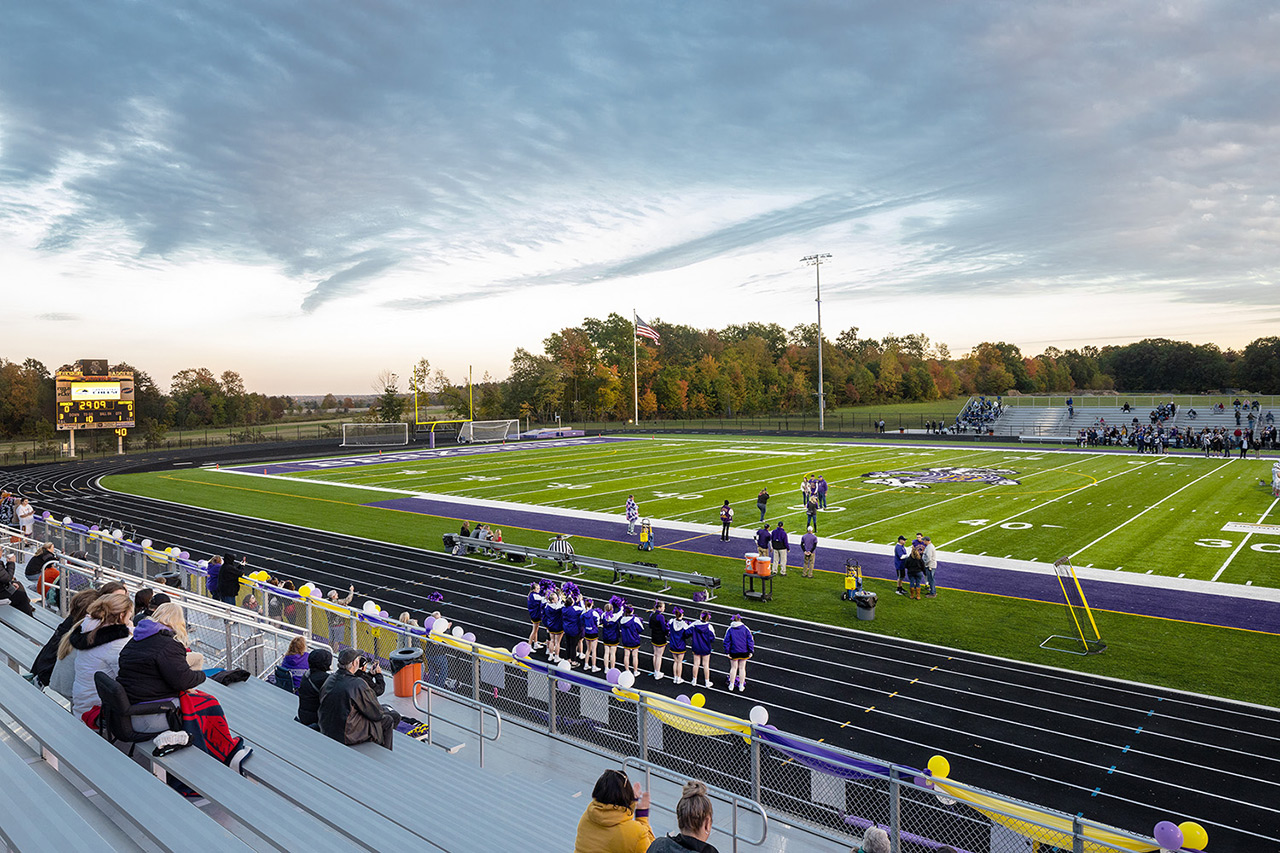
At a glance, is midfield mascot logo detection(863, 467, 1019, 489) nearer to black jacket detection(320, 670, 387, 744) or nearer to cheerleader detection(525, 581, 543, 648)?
cheerleader detection(525, 581, 543, 648)

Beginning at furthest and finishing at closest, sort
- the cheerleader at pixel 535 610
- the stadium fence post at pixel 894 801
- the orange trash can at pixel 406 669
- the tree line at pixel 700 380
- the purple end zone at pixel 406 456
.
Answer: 1. the tree line at pixel 700 380
2. the purple end zone at pixel 406 456
3. the cheerleader at pixel 535 610
4. the orange trash can at pixel 406 669
5. the stadium fence post at pixel 894 801

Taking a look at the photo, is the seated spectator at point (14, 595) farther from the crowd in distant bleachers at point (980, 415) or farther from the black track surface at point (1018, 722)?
the crowd in distant bleachers at point (980, 415)

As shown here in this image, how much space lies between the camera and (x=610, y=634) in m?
11.8

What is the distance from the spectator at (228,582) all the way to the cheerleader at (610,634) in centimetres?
647

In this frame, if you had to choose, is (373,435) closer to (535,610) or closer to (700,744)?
(535,610)

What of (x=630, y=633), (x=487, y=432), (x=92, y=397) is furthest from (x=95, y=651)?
(x=487, y=432)

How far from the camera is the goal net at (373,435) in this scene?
65.7 metres

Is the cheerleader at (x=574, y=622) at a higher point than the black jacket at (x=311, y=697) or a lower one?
lower

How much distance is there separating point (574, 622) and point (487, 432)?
57772 mm

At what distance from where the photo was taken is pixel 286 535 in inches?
965

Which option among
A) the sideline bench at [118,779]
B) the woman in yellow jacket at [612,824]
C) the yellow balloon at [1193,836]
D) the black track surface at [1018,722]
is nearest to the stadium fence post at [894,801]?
the yellow balloon at [1193,836]

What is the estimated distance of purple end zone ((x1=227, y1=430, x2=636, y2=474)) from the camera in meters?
46.7

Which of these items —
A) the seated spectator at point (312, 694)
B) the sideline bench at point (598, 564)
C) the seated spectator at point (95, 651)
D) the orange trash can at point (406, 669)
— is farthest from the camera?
the sideline bench at point (598, 564)

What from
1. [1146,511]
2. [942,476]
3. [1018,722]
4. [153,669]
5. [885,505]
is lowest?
[1018,722]
